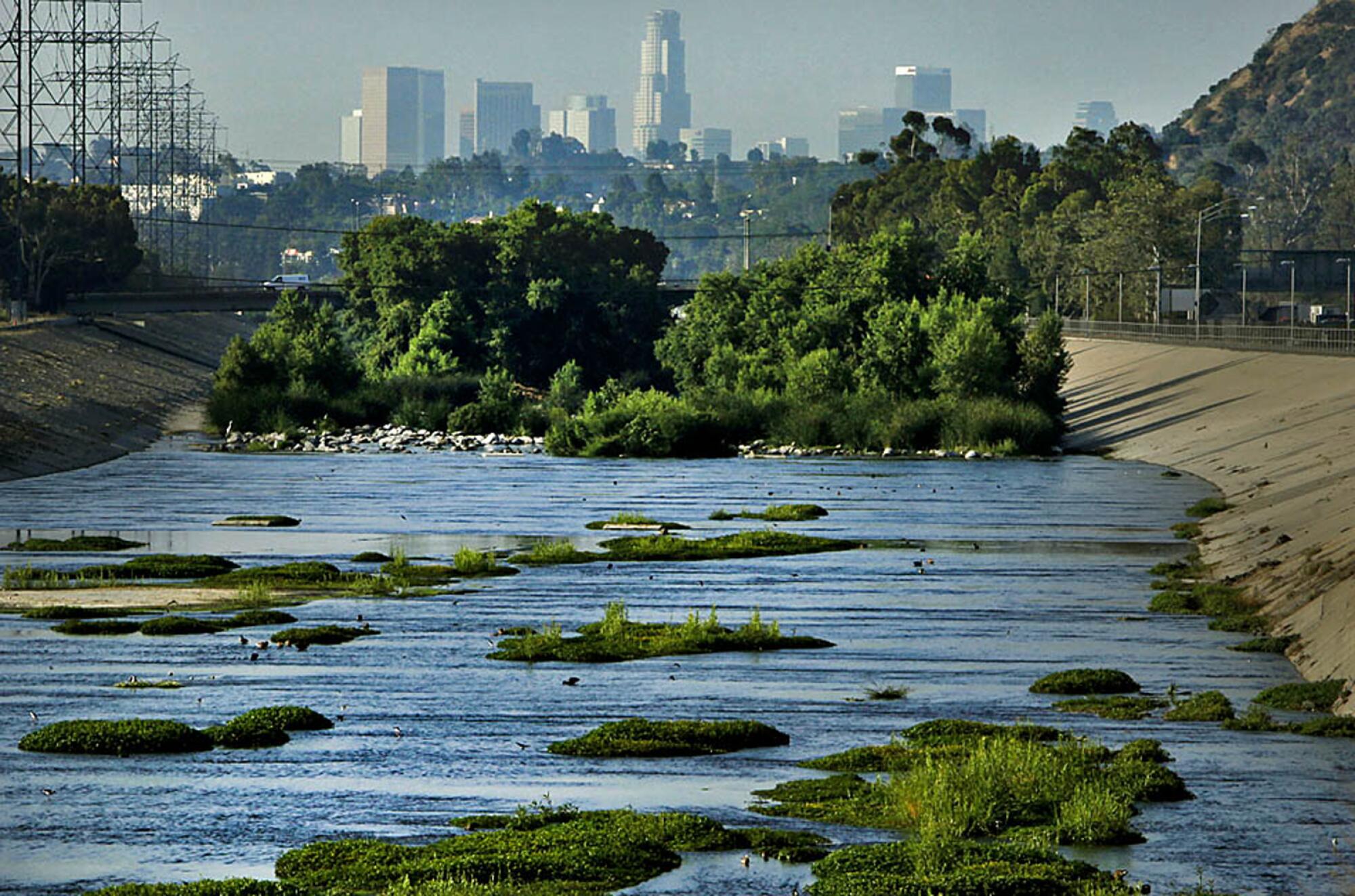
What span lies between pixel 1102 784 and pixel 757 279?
13365 cm

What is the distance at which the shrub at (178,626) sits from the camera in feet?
162

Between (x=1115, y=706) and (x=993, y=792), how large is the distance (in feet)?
31.7

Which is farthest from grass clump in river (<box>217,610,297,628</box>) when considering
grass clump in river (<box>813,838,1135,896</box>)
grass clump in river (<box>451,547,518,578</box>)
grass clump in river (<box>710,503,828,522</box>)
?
grass clump in river (<box>710,503,828,522</box>)

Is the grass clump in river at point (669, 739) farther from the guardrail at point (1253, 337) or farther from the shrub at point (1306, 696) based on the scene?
the guardrail at point (1253, 337)

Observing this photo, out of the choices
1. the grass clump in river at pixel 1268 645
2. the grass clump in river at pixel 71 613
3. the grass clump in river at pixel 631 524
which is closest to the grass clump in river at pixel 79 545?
the grass clump in river at pixel 71 613

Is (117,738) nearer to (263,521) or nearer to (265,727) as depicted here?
(265,727)

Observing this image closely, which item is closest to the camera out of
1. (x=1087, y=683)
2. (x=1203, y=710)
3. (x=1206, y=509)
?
(x=1203, y=710)

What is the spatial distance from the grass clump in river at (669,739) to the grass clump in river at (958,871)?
7656 mm

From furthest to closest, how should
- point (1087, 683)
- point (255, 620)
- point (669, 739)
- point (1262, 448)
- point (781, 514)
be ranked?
point (1262, 448) < point (781, 514) < point (255, 620) < point (1087, 683) < point (669, 739)

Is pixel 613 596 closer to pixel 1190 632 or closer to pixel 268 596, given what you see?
pixel 268 596

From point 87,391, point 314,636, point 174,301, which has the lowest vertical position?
point 314,636

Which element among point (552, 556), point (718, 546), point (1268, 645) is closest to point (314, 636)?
point (552, 556)

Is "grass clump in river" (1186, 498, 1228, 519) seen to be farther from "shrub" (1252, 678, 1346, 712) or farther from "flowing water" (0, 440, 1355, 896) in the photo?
"shrub" (1252, 678, 1346, 712)

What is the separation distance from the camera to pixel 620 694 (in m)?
41.9
